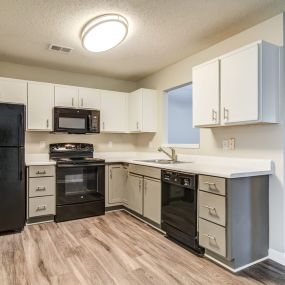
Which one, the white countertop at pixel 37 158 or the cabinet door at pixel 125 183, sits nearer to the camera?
the white countertop at pixel 37 158

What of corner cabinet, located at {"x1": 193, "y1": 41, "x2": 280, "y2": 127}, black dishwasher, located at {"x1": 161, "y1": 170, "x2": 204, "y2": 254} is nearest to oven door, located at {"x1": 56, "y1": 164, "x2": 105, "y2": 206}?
black dishwasher, located at {"x1": 161, "y1": 170, "x2": 204, "y2": 254}

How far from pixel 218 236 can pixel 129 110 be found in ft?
9.30

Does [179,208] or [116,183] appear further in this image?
[116,183]

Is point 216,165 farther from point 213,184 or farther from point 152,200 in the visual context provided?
point 152,200

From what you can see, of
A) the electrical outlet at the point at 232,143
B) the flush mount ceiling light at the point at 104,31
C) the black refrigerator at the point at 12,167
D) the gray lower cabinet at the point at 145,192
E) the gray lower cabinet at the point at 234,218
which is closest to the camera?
the gray lower cabinet at the point at 234,218

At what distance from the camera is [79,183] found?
12.2ft

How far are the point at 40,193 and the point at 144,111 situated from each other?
2.08 meters

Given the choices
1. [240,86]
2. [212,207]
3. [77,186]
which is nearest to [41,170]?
[77,186]

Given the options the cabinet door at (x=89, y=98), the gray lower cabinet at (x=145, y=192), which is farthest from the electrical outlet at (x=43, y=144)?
the gray lower cabinet at (x=145, y=192)

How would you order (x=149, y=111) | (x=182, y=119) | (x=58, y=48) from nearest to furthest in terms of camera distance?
(x=58, y=48), (x=149, y=111), (x=182, y=119)

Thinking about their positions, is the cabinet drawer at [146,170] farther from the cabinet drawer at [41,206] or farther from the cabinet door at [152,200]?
the cabinet drawer at [41,206]

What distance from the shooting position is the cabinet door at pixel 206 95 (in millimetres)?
2598

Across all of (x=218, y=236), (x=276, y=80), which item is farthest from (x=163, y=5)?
(x=218, y=236)

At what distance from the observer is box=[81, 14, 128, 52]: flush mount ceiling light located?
2.38 m
